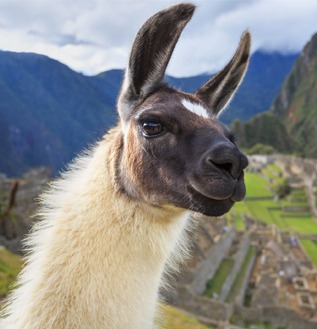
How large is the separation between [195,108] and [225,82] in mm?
466

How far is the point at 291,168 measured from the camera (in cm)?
6994

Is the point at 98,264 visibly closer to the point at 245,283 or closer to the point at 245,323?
the point at 245,323

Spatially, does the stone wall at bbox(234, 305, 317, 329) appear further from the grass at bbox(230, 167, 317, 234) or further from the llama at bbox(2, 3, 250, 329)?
the grass at bbox(230, 167, 317, 234)

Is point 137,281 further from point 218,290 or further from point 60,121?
point 218,290

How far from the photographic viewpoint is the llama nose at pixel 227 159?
1992mm

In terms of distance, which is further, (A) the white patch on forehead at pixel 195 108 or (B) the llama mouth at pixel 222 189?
(A) the white patch on forehead at pixel 195 108

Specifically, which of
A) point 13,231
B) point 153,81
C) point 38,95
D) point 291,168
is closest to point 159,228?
point 153,81

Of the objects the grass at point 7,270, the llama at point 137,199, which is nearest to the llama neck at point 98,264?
the llama at point 137,199

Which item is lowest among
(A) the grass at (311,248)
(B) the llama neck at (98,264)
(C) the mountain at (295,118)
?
(A) the grass at (311,248)

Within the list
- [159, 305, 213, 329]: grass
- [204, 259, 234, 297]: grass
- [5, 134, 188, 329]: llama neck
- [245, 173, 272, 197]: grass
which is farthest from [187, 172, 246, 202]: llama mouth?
[245, 173, 272, 197]: grass

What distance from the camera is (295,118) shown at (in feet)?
510

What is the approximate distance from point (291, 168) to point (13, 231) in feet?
208

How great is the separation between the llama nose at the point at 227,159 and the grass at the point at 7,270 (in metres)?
6.97

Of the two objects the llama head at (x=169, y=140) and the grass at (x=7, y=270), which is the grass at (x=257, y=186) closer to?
the grass at (x=7, y=270)
